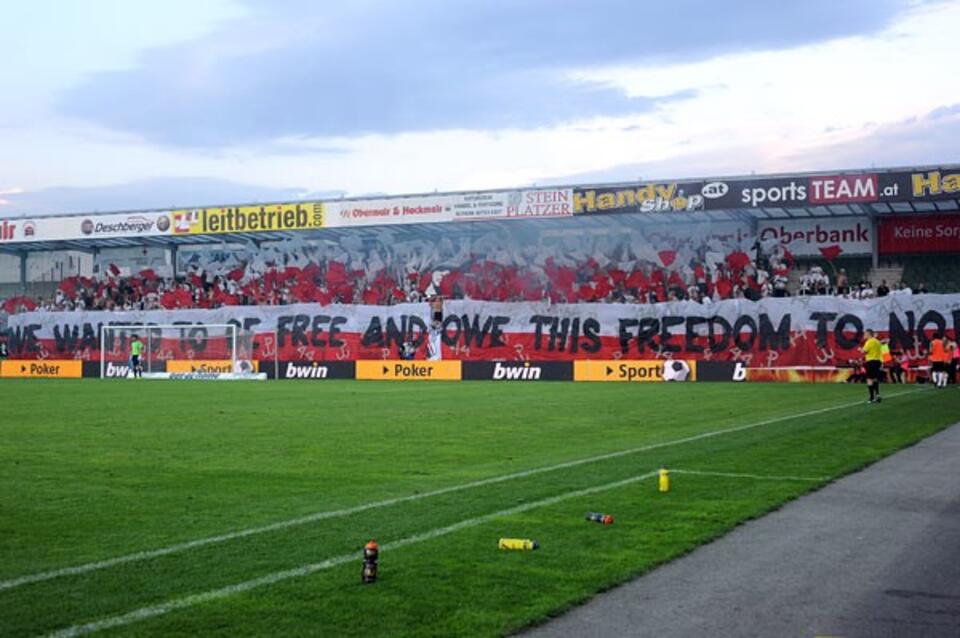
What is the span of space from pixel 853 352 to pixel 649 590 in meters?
34.1

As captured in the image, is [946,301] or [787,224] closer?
[946,301]

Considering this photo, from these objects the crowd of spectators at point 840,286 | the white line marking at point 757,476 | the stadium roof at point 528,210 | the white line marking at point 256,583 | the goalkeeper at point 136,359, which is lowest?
the white line marking at point 256,583

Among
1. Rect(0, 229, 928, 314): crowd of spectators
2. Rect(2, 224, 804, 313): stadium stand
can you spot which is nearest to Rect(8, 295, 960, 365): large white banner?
Rect(2, 224, 804, 313): stadium stand

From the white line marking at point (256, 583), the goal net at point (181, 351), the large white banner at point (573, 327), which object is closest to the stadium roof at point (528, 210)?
the large white banner at point (573, 327)

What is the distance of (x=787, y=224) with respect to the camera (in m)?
50.9

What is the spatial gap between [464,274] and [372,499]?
44.4 m

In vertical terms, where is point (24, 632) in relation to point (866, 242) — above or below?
below

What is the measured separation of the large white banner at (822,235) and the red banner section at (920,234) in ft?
2.37

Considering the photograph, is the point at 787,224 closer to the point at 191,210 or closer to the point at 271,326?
the point at 271,326

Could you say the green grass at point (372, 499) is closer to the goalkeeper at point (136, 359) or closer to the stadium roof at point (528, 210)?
the stadium roof at point (528, 210)

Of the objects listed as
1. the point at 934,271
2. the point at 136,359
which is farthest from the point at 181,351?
the point at 934,271

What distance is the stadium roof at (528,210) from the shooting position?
148 feet

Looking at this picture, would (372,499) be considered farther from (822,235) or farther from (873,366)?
(822,235)

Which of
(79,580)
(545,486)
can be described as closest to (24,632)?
(79,580)
